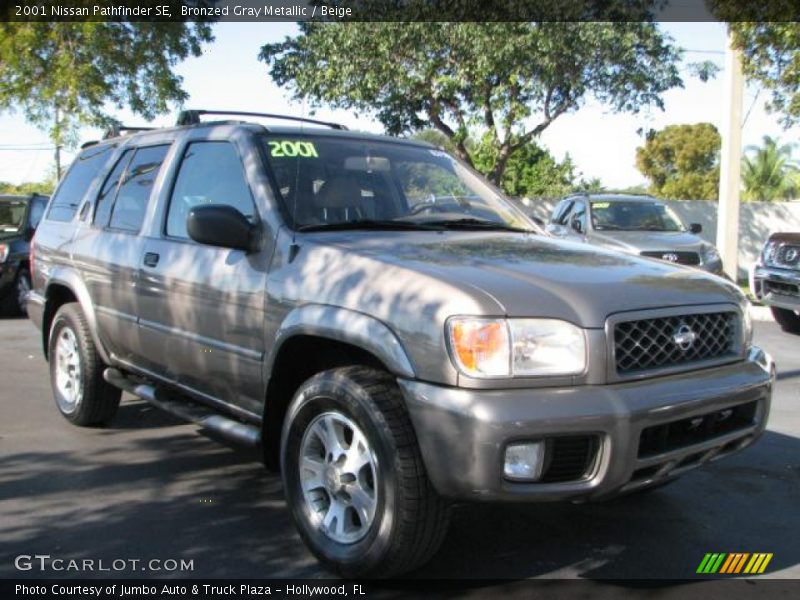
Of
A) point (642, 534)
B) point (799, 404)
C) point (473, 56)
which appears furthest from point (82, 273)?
point (473, 56)

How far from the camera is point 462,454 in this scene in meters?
2.72

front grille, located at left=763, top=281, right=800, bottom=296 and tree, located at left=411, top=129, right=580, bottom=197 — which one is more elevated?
tree, located at left=411, top=129, right=580, bottom=197

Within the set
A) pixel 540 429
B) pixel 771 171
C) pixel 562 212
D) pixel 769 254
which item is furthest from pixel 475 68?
pixel 771 171

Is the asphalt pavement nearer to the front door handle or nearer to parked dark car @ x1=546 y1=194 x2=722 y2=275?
the front door handle

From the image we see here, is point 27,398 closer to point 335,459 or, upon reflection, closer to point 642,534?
point 335,459

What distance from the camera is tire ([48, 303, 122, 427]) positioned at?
5.21m

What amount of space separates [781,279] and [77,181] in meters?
8.29

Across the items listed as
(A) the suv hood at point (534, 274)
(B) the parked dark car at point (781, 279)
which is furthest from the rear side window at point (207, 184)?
(B) the parked dark car at point (781, 279)

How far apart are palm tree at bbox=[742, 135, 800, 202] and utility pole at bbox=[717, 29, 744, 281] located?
3252 centimetres

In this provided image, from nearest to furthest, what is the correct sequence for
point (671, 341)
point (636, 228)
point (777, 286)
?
point (671, 341), point (777, 286), point (636, 228)

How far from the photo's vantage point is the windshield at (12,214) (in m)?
11.2

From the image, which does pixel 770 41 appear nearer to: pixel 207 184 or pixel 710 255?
pixel 710 255

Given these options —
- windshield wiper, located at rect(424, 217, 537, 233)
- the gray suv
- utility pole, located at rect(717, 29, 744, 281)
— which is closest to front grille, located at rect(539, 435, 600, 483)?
the gray suv

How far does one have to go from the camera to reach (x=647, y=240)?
11461mm
